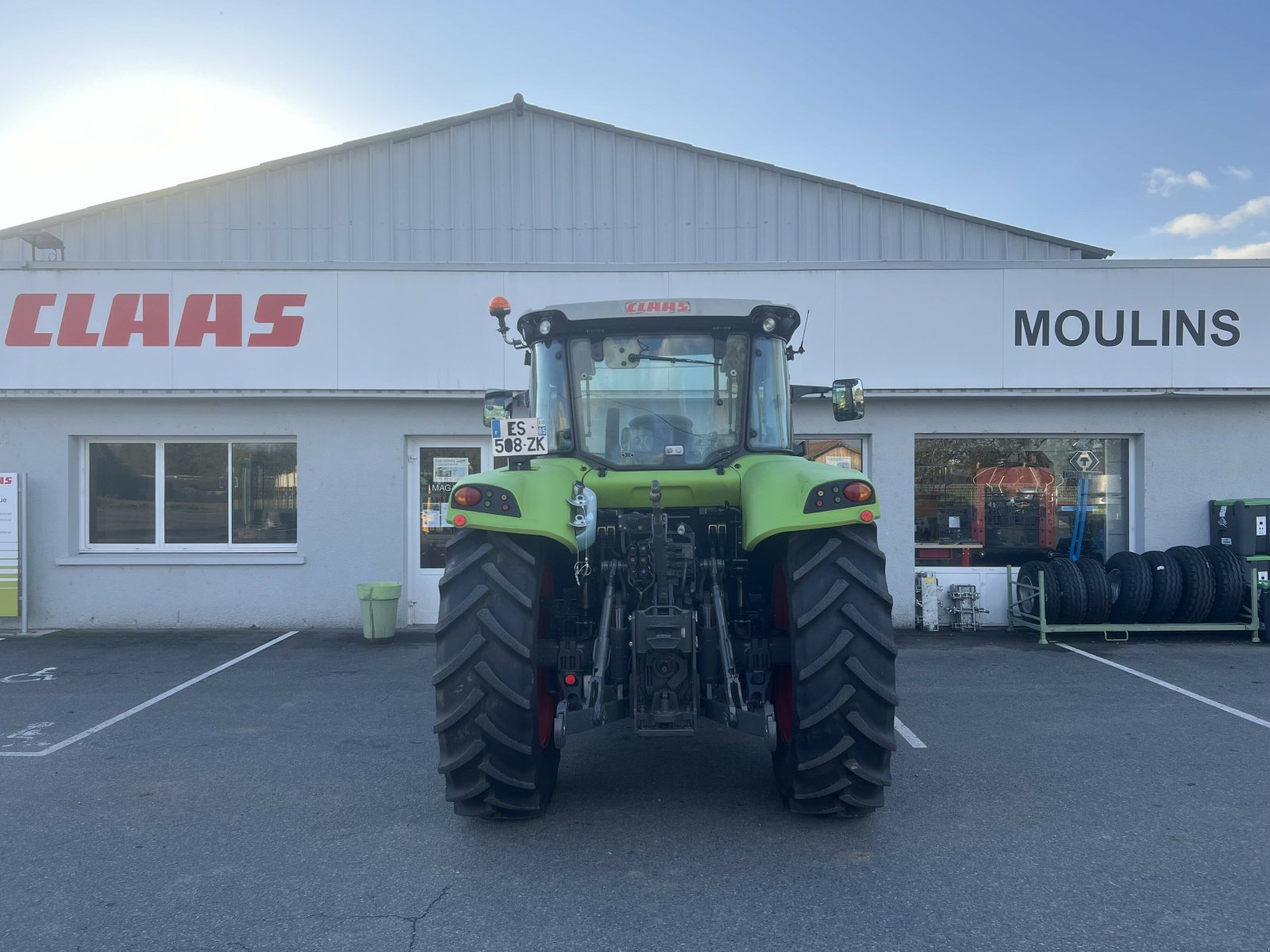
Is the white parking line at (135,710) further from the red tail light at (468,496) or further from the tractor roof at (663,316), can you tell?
the tractor roof at (663,316)

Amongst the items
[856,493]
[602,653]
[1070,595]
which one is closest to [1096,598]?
[1070,595]

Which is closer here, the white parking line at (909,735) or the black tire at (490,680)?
the black tire at (490,680)

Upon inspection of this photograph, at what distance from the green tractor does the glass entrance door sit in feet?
19.4

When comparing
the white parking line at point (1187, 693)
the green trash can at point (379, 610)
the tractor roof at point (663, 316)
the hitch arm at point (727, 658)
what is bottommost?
the white parking line at point (1187, 693)

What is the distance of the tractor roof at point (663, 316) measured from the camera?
4.95m

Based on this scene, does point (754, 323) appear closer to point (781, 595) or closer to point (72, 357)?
point (781, 595)

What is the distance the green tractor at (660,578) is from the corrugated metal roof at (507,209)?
893cm

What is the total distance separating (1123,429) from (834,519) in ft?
26.8

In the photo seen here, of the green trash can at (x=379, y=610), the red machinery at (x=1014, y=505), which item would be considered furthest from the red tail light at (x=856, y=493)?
the red machinery at (x=1014, y=505)

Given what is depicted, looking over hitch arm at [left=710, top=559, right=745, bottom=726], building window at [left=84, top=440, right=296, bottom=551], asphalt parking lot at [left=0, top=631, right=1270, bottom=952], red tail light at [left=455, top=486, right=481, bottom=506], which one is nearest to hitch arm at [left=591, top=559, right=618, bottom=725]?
hitch arm at [left=710, top=559, right=745, bottom=726]

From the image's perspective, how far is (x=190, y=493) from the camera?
36.0 ft

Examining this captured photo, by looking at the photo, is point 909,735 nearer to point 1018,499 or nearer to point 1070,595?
point 1070,595

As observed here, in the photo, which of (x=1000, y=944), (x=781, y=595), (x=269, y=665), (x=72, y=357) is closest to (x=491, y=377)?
(x=269, y=665)

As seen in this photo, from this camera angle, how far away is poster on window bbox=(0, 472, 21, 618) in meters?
10.3
